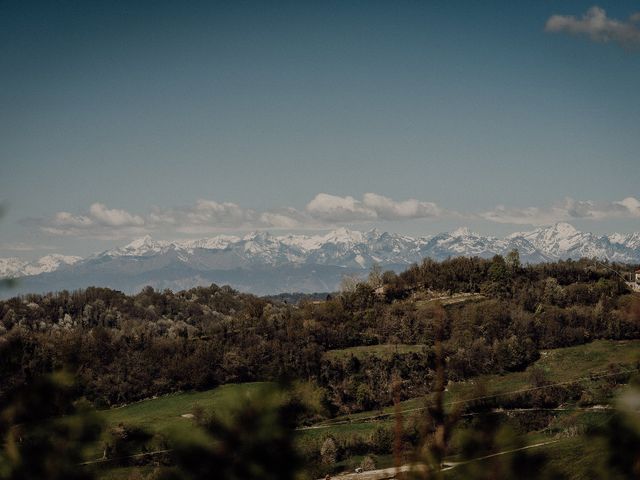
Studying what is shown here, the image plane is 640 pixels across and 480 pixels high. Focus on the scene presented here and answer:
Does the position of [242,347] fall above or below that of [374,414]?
above

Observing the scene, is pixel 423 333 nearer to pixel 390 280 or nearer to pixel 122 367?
pixel 390 280

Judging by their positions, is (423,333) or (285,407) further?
(423,333)

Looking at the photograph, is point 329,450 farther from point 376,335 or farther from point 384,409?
point 376,335

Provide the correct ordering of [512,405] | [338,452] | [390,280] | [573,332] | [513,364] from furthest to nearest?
1. [390,280]
2. [573,332]
3. [513,364]
4. [512,405]
5. [338,452]

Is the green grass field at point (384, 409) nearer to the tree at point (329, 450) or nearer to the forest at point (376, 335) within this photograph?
the tree at point (329, 450)

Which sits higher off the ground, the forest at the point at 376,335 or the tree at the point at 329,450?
the forest at the point at 376,335

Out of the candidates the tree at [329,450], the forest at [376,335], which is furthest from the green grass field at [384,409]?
the forest at [376,335]

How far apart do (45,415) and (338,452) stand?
170 ft

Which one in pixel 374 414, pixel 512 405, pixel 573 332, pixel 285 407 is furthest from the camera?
pixel 573 332

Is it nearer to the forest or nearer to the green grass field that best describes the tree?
the green grass field

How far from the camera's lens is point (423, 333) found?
312 feet

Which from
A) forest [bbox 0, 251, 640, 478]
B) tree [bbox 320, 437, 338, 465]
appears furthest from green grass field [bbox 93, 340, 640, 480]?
forest [bbox 0, 251, 640, 478]

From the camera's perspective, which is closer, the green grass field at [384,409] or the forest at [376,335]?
the green grass field at [384,409]

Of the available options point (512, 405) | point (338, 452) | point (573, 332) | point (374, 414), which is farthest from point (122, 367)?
point (573, 332)
